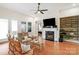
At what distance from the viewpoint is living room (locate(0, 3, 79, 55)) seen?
2602mm

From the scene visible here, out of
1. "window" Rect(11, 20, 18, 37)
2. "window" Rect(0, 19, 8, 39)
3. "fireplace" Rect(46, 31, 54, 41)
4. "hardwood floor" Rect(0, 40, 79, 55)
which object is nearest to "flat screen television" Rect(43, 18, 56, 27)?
"fireplace" Rect(46, 31, 54, 41)

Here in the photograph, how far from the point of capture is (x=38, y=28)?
107 inches

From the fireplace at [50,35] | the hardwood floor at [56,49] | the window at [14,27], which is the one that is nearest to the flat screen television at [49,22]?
the fireplace at [50,35]

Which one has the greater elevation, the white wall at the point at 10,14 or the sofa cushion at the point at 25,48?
the white wall at the point at 10,14

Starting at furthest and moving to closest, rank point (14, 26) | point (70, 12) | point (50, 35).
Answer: point (50, 35) → point (14, 26) → point (70, 12)

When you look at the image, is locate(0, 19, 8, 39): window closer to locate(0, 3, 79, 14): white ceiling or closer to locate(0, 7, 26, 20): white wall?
locate(0, 7, 26, 20): white wall

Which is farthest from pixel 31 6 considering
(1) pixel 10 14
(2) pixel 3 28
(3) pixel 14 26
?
(2) pixel 3 28

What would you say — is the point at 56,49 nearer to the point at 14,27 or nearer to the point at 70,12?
the point at 70,12

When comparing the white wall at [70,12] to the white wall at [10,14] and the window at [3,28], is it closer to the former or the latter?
the white wall at [10,14]

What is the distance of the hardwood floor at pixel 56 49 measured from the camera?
8.52 ft

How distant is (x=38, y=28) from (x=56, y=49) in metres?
0.68
